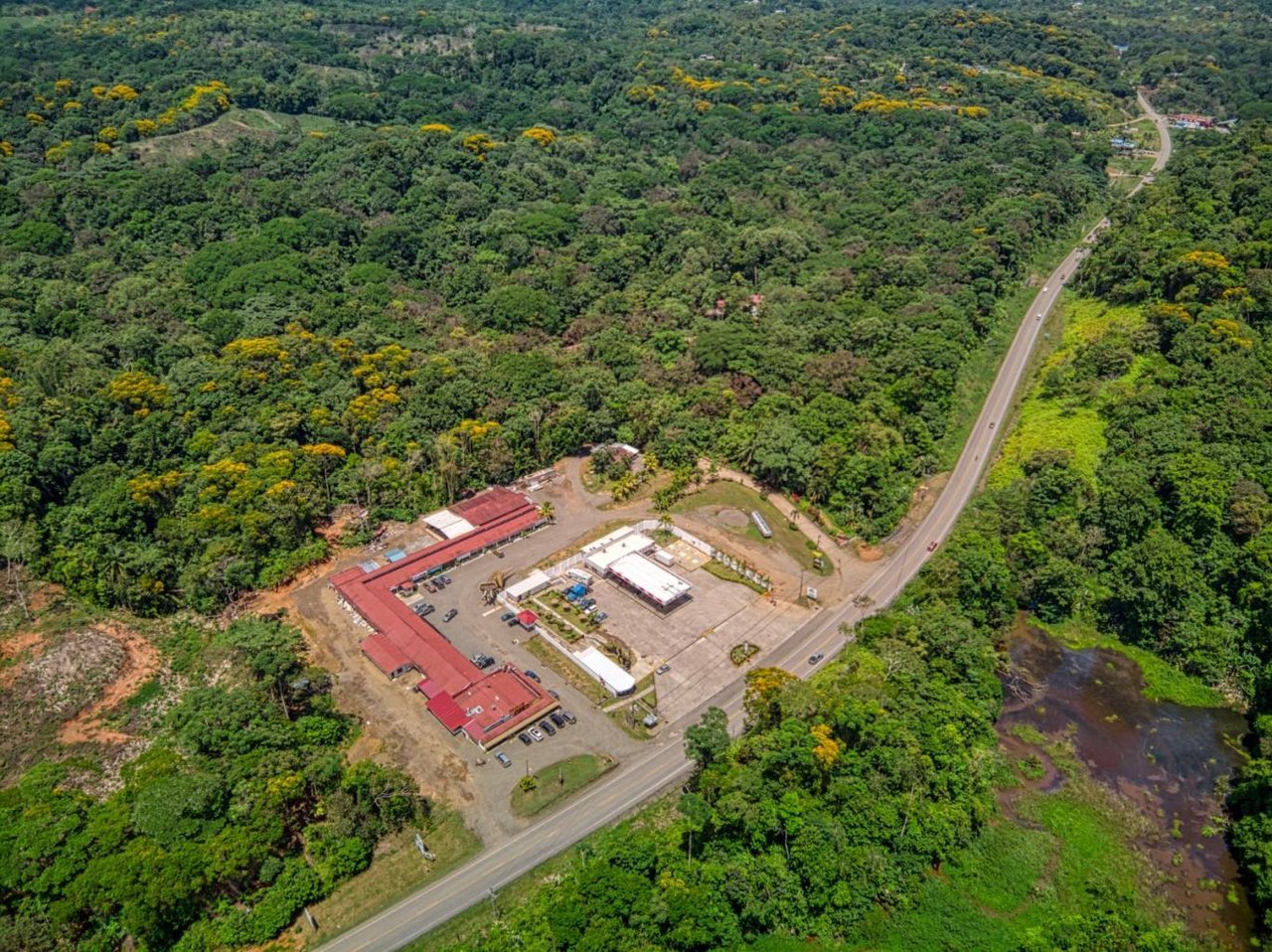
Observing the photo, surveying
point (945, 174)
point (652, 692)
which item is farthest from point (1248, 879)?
point (945, 174)

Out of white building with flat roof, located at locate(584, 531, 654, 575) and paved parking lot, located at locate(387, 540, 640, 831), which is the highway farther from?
white building with flat roof, located at locate(584, 531, 654, 575)

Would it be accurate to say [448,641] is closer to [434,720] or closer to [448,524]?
[434,720]

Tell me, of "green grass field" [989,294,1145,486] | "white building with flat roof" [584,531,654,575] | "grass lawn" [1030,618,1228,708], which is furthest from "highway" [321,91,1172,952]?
"white building with flat roof" [584,531,654,575]

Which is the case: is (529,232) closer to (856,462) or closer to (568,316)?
(568,316)

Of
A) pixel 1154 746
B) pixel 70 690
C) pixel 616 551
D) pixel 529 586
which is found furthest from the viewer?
pixel 616 551

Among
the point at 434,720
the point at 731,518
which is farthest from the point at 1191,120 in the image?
the point at 434,720

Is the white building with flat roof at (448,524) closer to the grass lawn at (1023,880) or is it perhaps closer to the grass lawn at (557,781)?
the grass lawn at (557,781)
